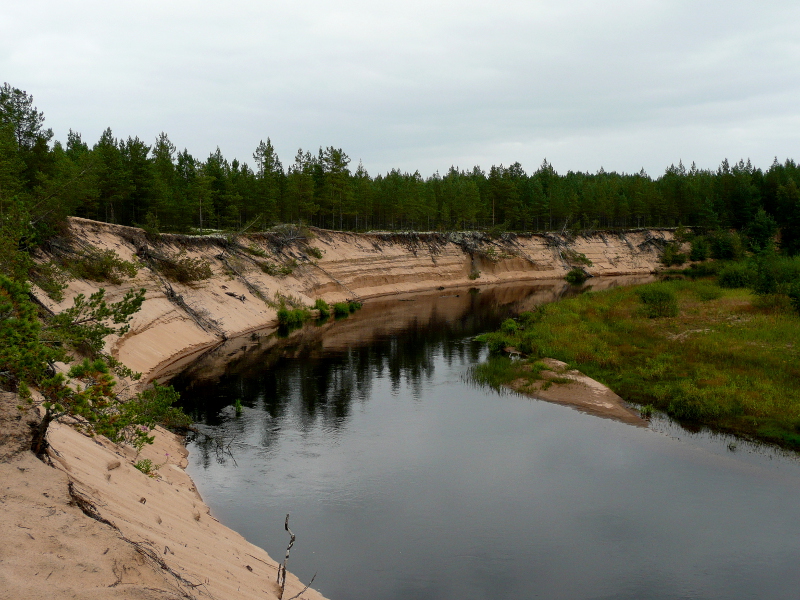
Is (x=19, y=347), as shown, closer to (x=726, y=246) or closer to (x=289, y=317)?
(x=289, y=317)

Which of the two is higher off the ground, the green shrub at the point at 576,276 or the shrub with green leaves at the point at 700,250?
the shrub with green leaves at the point at 700,250

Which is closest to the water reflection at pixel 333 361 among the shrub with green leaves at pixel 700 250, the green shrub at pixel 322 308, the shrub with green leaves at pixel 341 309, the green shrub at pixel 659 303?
the shrub with green leaves at pixel 341 309

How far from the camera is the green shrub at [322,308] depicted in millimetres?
59875

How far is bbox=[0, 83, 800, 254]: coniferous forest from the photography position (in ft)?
137

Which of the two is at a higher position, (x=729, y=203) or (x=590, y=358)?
(x=729, y=203)

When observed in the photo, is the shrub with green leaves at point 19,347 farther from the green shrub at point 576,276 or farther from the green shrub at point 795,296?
the green shrub at point 576,276

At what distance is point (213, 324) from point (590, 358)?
1118 inches

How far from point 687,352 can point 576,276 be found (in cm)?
6233

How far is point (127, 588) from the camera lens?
7266 millimetres

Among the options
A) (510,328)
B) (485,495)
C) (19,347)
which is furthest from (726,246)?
(19,347)

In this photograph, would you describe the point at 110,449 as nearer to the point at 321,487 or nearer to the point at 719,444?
the point at 321,487

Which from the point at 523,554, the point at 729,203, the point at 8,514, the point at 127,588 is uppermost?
the point at 729,203

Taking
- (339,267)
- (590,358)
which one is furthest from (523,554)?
(339,267)

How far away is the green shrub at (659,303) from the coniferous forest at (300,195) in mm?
39509
